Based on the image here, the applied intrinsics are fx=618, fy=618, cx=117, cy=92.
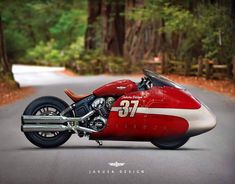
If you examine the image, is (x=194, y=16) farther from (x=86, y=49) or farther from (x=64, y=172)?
(x=64, y=172)

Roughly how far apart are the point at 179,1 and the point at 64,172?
19975 mm

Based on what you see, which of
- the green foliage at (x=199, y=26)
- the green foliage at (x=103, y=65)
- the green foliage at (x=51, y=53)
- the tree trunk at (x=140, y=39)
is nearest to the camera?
the green foliage at (x=199, y=26)

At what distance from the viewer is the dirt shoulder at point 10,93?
17.7m

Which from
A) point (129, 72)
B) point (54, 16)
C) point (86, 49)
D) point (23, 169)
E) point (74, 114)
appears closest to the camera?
point (23, 169)

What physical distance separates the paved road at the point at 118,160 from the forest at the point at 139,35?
1360cm

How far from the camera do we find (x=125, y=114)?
7.75m

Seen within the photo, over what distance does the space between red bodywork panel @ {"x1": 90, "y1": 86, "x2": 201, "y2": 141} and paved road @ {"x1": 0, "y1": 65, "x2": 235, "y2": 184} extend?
290 mm

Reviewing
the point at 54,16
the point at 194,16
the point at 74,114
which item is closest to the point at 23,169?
the point at 74,114

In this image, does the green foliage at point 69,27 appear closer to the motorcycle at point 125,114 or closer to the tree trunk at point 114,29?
the tree trunk at point 114,29

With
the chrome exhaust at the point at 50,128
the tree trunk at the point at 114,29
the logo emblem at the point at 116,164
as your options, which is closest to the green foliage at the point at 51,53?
the tree trunk at the point at 114,29

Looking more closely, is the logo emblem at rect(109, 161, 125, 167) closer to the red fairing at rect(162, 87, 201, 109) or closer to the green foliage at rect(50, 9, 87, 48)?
the red fairing at rect(162, 87, 201, 109)

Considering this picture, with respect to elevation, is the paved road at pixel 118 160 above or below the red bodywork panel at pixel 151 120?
below

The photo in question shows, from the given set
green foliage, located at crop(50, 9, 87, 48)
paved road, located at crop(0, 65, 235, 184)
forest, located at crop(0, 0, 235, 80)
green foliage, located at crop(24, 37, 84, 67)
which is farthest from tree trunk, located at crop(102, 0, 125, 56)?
paved road, located at crop(0, 65, 235, 184)

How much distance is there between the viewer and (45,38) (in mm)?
62375
